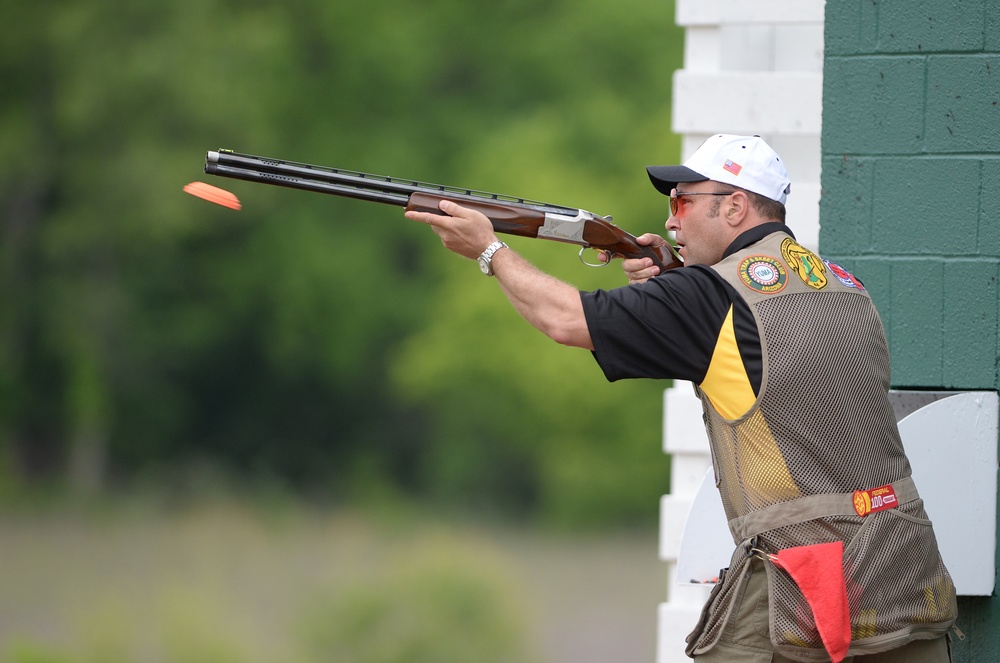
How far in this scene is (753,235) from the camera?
345 centimetres

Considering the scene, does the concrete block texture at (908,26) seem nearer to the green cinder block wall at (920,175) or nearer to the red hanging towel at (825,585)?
the green cinder block wall at (920,175)

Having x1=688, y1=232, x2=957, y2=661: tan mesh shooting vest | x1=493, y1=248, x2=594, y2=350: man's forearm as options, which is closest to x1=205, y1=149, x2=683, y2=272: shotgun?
x1=493, y1=248, x2=594, y2=350: man's forearm

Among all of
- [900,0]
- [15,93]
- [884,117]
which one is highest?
[15,93]

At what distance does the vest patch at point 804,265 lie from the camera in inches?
131

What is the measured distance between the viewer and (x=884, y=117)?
453cm

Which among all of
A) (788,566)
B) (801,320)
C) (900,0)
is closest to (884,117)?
(900,0)

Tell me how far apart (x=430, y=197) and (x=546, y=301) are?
0.67 m

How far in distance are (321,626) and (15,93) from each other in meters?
14.4

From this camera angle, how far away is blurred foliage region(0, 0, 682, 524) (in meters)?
19.1

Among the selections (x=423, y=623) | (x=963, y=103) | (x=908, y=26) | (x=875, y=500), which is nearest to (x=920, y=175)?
(x=963, y=103)

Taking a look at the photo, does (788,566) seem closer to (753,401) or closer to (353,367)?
(753,401)

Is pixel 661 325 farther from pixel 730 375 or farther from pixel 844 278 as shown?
pixel 844 278

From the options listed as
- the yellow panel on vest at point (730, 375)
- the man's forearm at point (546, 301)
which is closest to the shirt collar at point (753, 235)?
the yellow panel on vest at point (730, 375)

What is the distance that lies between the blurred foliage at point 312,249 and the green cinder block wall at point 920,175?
521 inches
